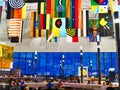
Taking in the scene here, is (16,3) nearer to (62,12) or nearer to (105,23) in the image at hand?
(62,12)

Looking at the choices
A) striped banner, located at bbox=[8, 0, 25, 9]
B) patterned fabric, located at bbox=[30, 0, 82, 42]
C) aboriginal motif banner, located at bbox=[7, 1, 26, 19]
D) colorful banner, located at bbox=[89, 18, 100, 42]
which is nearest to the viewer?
striped banner, located at bbox=[8, 0, 25, 9]

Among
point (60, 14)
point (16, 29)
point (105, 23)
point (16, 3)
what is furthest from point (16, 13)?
point (105, 23)

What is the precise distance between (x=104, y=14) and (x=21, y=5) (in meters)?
6.34

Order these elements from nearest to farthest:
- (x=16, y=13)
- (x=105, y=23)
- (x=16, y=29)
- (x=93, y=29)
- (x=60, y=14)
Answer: (x=16, y=13)
(x=60, y=14)
(x=105, y=23)
(x=16, y=29)
(x=93, y=29)

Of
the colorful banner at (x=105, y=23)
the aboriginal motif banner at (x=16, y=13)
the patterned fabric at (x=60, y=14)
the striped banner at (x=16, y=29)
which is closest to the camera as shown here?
the aboriginal motif banner at (x=16, y=13)

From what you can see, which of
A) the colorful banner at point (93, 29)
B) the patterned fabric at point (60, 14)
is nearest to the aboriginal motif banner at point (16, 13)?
the patterned fabric at point (60, 14)

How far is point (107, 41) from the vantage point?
4809 cm

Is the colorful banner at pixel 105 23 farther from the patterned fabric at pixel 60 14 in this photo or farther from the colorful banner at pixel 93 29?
the colorful banner at pixel 93 29

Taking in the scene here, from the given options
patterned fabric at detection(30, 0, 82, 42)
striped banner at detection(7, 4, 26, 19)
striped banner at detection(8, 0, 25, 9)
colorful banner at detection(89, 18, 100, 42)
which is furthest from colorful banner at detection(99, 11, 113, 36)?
striped banner at detection(8, 0, 25, 9)

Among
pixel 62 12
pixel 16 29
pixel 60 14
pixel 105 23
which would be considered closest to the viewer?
pixel 62 12

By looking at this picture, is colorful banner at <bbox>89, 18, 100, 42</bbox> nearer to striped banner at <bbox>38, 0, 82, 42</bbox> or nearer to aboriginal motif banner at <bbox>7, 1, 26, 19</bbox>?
striped banner at <bbox>38, 0, 82, 42</bbox>

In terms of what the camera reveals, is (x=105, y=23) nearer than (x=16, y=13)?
No

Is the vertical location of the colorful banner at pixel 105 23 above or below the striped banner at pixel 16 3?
below

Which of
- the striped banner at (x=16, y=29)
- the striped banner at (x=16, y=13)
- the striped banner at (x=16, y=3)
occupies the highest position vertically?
the striped banner at (x=16, y=3)
